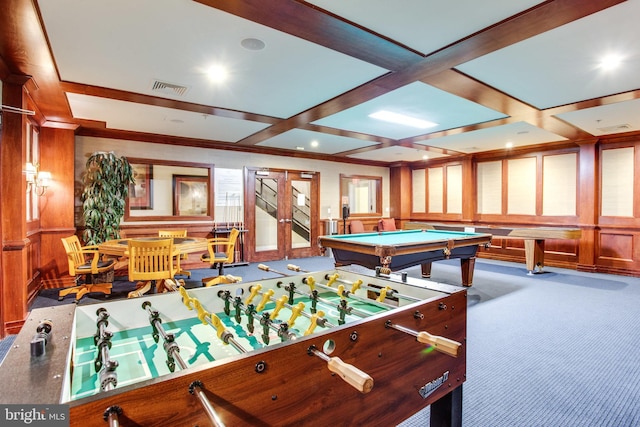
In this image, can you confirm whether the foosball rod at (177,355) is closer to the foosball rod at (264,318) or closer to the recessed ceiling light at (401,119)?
the foosball rod at (264,318)

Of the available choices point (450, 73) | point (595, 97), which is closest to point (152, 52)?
point (450, 73)

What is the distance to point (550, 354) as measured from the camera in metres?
2.76

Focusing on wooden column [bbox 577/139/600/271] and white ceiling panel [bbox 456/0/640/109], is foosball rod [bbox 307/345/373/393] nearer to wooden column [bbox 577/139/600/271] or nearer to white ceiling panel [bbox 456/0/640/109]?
white ceiling panel [bbox 456/0/640/109]

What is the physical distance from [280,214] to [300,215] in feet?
2.43

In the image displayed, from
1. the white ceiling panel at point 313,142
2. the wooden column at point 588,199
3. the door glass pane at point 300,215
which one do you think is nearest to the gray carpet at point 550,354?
the wooden column at point 588,199

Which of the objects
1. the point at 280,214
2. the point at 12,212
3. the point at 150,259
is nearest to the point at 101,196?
the point at 12,212

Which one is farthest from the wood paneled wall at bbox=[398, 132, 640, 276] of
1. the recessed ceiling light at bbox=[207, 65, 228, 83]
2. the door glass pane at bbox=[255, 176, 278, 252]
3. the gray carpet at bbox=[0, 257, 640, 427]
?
the recessed ceiling light at bbox=[207, 65, 228, 83]

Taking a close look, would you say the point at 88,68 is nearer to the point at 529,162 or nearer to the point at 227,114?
the point at 227,114

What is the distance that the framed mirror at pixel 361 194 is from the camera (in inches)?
348

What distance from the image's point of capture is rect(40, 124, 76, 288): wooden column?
15.7 ft

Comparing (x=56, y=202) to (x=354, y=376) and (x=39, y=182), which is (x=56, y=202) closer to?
(x=39, y=182)

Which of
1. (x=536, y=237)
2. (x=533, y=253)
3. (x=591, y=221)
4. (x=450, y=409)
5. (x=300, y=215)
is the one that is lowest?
(x=450, y=409)

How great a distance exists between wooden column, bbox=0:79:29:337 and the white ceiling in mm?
638

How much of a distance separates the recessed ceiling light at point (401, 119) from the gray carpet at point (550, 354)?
8.69 feet
